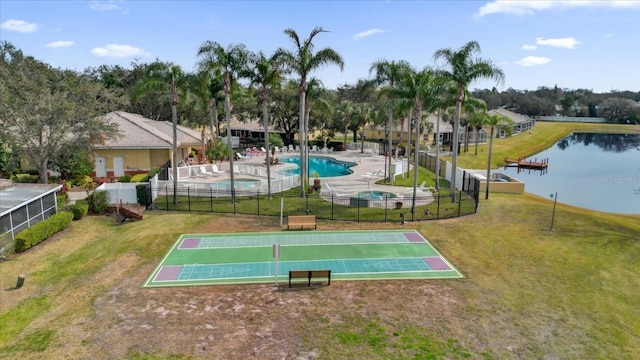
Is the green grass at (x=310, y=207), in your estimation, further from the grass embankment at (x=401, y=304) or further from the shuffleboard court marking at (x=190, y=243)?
the shuffleboard court marking at (x=190, y=243)

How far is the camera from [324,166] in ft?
185

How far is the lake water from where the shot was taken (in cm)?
4334

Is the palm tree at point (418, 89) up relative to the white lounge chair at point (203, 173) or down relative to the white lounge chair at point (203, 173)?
up

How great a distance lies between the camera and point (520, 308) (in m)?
14.8

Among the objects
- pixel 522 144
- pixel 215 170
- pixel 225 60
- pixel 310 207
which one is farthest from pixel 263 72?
pixel 522 144

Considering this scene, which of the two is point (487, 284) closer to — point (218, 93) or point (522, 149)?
point (218, 93)

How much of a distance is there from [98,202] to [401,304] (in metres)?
21.1

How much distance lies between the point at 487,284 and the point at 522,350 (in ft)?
15.7

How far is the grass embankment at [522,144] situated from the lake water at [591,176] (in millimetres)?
2219

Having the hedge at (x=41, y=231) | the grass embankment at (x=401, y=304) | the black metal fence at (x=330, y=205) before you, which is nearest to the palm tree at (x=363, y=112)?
the black metal fence at (x=330, y=205)

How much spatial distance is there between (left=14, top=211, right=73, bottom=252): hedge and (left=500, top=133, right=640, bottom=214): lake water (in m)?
41.6

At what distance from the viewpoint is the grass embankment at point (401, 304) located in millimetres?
12305

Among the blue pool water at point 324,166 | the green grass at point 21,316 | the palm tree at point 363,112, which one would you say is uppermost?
the palm tree at point 363,112

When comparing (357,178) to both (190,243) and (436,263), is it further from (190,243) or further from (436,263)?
(436,263)
